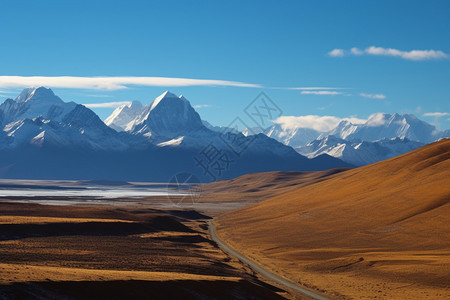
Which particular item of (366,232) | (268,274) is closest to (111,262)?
(268,274)

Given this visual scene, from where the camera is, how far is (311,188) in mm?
148750

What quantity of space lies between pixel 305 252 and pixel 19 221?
35716 millimetres

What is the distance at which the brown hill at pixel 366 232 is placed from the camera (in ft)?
172

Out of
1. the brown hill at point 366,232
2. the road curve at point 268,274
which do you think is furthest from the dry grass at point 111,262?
the brown hill at point 366,232

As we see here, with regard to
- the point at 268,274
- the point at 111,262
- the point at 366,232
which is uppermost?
the point at 366,232

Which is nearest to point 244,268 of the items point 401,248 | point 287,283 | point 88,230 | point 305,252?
point 287,283

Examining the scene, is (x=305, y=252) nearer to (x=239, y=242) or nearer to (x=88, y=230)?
(x=239, y=242)

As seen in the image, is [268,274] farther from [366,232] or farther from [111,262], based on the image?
[366,232]

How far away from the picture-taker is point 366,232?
80.6 metres

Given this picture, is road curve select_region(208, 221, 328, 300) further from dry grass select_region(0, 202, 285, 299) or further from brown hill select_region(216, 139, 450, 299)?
dry grass select_region(0, 202, 285, 299)

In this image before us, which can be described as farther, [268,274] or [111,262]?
[268,274]

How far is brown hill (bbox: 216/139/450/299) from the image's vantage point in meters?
52.3

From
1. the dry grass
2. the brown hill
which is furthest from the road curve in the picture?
the dry grass

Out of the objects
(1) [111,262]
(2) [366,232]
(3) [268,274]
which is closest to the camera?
(1) [111,262]
